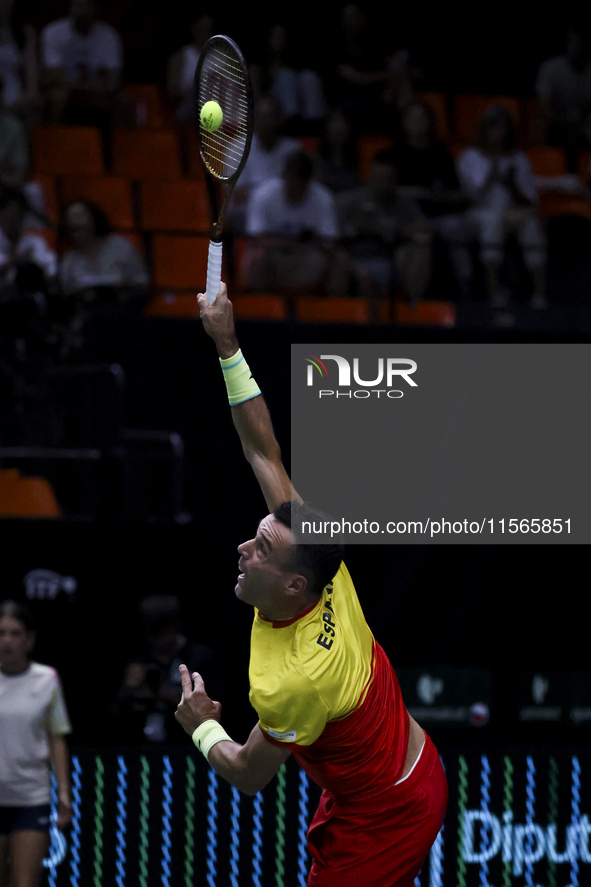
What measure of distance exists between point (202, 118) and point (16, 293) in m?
2.99

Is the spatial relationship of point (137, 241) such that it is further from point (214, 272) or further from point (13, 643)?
point (214, 272)

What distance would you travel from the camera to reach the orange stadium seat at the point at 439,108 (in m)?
10.2

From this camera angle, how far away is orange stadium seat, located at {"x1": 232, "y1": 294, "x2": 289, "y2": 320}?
24.5 ft

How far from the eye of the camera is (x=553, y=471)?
7.27 meters

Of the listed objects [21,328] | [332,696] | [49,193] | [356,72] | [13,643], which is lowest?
[332,696]

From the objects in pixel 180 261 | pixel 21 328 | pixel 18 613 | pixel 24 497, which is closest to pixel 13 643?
pixel 18 613

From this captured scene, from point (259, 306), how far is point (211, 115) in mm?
3556

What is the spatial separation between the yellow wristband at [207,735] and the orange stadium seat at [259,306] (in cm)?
407

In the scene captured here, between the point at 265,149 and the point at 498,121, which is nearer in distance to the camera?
the point at 265,149

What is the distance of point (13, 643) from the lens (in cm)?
543

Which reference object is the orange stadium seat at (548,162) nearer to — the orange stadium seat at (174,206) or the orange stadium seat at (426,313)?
the orange stadium seat at (426,313)

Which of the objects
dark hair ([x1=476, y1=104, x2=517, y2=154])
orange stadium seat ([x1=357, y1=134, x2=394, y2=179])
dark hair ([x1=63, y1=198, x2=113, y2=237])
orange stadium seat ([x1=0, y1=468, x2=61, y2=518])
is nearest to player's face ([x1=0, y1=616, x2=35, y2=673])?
orange stadium seat ([x1=0, y1=468, x2=61, y2=518])

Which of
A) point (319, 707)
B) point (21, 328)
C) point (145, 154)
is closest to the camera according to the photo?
point (319, 707)

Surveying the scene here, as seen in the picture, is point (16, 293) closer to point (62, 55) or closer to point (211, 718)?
point (62, 55)
